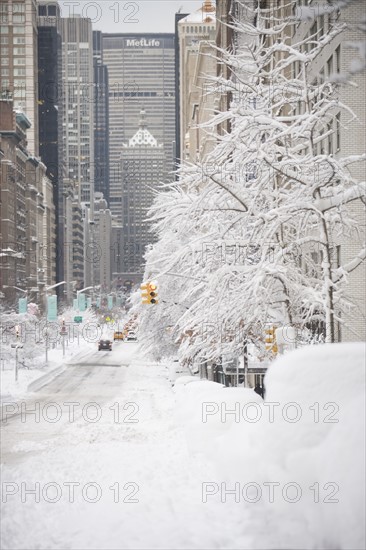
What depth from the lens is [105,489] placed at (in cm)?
1198

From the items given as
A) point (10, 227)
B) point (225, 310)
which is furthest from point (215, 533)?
point (10, 227)

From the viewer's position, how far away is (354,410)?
8906mm

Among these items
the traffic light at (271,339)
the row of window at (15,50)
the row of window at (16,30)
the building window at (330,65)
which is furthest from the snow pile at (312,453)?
the row of window at (15,50)

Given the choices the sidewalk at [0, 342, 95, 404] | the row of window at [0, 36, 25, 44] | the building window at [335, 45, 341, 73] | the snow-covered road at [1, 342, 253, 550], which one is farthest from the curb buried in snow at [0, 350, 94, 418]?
the row of window at [0, 36, 25, 44]

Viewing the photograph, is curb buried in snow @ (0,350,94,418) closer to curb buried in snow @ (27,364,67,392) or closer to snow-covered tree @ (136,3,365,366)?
curb buried in snow @ (27,364,67,392)

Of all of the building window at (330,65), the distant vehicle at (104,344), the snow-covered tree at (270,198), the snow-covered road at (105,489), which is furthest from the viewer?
the distant vehicle at (104,344)

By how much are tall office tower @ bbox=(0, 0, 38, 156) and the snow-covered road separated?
149614 millimetres

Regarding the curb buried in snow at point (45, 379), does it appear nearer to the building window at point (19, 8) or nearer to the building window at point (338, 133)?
the building window at point (338, 133)

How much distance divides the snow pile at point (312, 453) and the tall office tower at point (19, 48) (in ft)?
527

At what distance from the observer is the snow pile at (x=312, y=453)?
339 inches

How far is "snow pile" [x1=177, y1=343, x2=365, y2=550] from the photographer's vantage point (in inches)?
339

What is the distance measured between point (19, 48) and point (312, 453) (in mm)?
169174

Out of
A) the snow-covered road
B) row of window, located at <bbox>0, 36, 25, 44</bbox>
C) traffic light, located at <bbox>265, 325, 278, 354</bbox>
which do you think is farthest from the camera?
row of window, located at <bbox>0, 36, 25, 44</bbox>

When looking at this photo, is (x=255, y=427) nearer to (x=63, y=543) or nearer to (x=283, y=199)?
(x=63, y=543)
